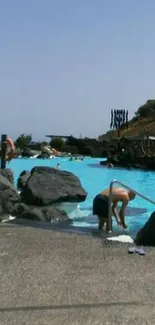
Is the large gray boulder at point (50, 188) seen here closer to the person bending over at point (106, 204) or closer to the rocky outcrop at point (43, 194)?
the rocky outcrop at point (43, 194)

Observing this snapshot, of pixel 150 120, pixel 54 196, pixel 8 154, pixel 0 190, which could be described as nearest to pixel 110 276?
pixel 0 190

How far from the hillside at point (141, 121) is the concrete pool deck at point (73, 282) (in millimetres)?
76432

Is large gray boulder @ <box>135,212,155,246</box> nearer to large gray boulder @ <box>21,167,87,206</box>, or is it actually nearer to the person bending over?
the person bending over

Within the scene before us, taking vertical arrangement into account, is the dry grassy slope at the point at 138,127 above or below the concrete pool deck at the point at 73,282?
above

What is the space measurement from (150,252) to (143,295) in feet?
5.60

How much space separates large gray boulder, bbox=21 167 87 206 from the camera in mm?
15078

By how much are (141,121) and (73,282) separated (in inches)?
3651

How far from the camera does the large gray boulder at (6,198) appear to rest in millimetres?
11883

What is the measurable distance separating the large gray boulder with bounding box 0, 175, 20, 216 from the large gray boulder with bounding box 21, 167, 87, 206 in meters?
1.60

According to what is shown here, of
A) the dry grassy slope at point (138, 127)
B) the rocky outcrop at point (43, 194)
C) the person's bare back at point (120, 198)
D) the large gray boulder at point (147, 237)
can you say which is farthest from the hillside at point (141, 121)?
the large gray boulder at point (147, 237)

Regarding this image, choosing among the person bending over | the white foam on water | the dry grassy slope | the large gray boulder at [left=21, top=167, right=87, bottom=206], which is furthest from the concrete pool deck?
the dry grassy slope

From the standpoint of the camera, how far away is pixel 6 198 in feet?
40.5

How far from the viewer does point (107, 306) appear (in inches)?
157

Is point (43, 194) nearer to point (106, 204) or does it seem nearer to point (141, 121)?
point (106, 204)
